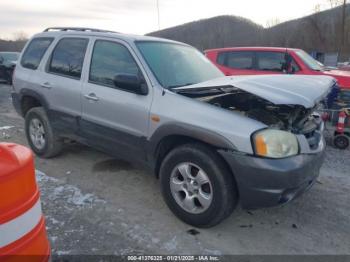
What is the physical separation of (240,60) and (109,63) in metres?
5.21

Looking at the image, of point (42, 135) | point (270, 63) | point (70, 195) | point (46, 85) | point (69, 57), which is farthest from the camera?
point (270, 63)

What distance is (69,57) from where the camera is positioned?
4.51 metres

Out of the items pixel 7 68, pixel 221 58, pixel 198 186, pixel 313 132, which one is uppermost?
pixel 221 58

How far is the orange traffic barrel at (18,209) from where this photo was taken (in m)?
1.85

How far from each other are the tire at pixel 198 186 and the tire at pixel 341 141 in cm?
397

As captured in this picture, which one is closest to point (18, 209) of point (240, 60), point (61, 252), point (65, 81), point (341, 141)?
point (61, 252)

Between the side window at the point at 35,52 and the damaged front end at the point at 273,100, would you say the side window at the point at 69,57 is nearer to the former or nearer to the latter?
the side window at the point at 35,52

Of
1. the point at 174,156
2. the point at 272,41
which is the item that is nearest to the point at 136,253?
the point at 174,156

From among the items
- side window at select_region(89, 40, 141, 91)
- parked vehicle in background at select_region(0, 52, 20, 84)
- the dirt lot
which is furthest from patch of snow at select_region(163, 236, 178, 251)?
parked vehicle in background at select_region(0, 52, 20, 84)

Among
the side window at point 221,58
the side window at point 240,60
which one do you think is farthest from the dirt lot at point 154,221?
the side window at point 221,58

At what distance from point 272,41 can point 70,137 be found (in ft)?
146

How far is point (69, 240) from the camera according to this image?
3031 mm

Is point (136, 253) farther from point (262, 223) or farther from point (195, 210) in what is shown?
point (262, 223)

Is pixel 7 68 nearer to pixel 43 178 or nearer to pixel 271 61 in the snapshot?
pixel 271 61
